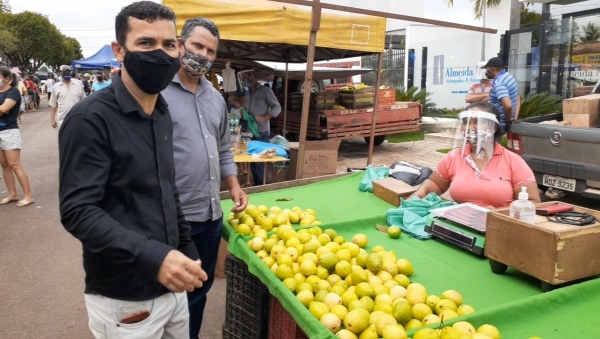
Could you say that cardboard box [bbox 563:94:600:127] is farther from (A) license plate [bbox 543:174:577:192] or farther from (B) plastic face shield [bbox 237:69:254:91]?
(B) plastic face shield [bbox 237:69:254:91]

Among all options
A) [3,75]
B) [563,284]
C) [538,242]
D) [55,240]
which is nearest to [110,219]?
[538,242]

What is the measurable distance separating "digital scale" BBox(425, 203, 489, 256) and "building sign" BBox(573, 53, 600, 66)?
1188 cm

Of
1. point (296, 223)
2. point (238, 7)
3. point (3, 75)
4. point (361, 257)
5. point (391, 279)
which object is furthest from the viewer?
point (3, 75)

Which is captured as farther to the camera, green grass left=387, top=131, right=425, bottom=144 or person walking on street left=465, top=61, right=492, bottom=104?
green grass left=387, top=131, right=425, bottom=144

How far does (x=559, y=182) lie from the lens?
5.91 meters

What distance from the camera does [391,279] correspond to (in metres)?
2.39

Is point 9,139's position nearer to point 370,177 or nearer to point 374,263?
point 370,177

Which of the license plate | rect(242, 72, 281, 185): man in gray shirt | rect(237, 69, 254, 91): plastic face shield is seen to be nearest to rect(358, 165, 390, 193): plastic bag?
the license plate

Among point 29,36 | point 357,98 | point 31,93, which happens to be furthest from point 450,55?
point 29,36

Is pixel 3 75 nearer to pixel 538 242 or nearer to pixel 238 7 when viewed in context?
pixel 238 7

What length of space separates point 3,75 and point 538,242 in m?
7.44

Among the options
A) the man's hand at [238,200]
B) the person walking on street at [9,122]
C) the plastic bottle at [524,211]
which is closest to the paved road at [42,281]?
the person walking on street at [9,122]

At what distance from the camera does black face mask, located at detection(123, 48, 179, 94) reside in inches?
70.7

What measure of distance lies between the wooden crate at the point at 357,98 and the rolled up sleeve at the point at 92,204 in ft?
32.9
